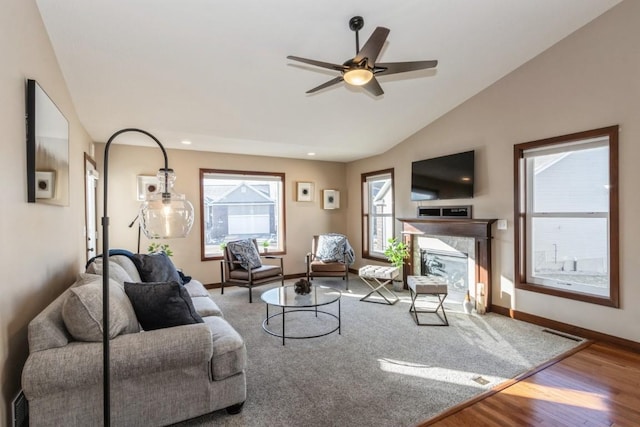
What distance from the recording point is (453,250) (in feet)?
15.3

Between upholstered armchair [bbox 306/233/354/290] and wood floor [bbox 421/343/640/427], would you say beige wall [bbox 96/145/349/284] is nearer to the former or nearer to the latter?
upholstered armchair [bbox 306/233/354/290]

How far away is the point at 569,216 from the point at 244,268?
422 centimetres

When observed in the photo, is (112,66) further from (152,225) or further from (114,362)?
(114,362)

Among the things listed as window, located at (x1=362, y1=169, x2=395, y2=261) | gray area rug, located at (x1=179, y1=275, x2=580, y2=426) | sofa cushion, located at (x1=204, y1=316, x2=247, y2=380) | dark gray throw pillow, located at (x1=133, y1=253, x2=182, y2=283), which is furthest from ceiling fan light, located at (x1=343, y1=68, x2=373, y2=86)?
window, located at (x1=362, y1=169, x2=395, y2=261)

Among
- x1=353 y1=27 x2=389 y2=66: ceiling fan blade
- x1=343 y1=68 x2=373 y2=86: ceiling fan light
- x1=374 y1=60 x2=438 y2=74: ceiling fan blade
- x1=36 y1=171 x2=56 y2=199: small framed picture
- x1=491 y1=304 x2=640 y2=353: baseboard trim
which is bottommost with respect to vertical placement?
x1=491 y1=304 x2=640 y2=353: baseboard trim

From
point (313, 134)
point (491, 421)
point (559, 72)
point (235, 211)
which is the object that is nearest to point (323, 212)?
point (235, 211)

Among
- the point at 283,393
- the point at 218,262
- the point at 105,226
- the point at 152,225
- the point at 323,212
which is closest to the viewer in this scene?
the point at 105,226

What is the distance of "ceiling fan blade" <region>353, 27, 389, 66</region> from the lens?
2143mm

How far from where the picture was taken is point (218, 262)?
569cm

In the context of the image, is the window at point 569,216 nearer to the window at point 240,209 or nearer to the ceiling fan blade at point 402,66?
the ceiling fan blade at point 402,66

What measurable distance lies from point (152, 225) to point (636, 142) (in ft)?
13.0

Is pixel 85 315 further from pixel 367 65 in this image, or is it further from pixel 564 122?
pixel 564 122

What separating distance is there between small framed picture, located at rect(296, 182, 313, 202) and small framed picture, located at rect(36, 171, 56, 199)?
434 cm

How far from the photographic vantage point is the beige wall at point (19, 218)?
163cm
